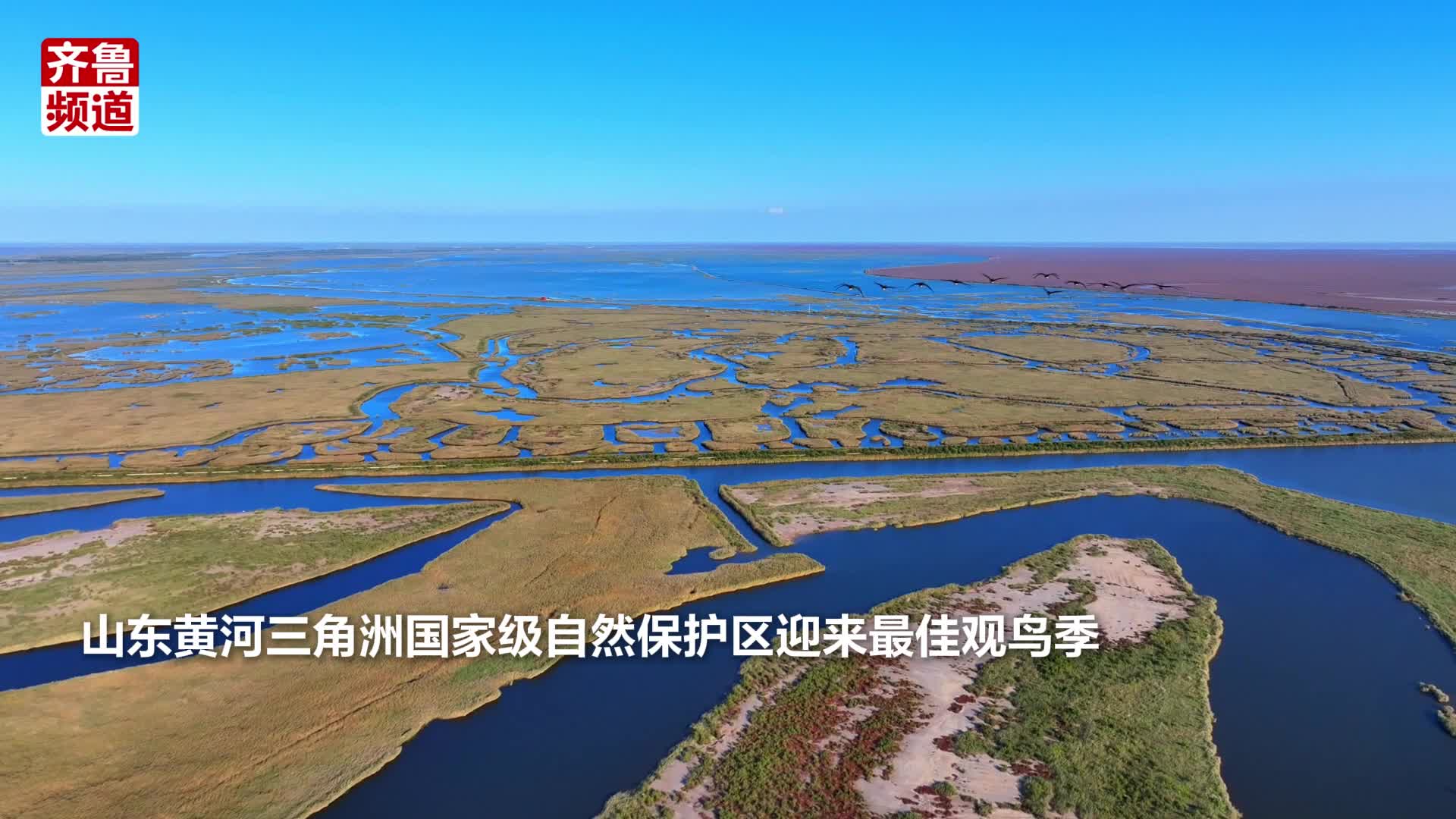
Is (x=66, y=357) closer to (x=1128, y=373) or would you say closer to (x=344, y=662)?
(x=344, y=662)

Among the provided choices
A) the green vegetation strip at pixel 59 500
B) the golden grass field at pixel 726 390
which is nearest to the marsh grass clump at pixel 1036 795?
the golden grass field at pixel 726 390

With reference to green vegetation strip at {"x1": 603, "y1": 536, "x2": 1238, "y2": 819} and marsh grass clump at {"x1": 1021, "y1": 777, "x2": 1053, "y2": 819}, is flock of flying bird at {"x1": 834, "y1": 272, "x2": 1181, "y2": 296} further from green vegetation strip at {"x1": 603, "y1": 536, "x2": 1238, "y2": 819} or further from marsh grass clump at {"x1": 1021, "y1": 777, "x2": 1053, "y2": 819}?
marsh grass clump at {"x1": 1021, "y1": 777, "x2": 1053, "y2": 819}

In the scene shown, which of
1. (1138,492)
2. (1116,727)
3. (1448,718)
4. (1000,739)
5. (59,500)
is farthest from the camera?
(1138,492)

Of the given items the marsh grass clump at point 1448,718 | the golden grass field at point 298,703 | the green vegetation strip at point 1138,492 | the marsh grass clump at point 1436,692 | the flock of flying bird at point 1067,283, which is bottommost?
the golden grass field at point 298,703

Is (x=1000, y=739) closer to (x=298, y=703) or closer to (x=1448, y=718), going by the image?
(x=1448, y=718)

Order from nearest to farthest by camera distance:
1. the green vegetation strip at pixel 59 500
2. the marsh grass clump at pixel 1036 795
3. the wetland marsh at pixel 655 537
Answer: the marsh grass clump at pixel 1036 795 → the wetland marsh at pixel 655 537 → the green vegetation strip at pixel 59 500

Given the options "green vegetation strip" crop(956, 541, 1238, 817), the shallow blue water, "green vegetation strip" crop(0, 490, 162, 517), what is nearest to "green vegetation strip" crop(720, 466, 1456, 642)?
the shallow blue water

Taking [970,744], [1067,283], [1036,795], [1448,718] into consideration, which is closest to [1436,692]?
[1448,718]

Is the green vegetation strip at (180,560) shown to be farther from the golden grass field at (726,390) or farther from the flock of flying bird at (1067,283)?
the flock of flying bird at (1067,283)
